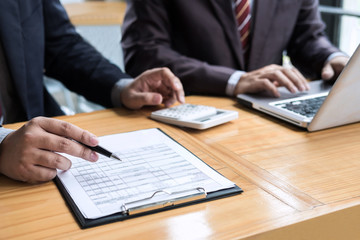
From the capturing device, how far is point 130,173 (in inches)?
27.9

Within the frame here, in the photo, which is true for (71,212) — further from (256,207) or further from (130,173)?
(256,207)

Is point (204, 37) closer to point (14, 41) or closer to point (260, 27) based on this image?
point (260, 27)

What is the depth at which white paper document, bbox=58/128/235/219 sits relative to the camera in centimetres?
62

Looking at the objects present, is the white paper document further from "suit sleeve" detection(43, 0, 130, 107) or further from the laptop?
"suit sleeve" detection(43, 0, 130, 107)

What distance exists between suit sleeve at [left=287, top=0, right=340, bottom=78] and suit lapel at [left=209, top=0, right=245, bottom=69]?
0.87 ft

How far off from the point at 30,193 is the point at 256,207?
13.7 inches

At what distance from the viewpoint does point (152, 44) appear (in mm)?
1420

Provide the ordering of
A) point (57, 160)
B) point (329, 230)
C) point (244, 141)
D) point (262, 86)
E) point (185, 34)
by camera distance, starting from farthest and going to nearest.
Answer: point (185, 34) < point (262, 86) < point (244, 141) < point (57, 160) < point (329, 230)

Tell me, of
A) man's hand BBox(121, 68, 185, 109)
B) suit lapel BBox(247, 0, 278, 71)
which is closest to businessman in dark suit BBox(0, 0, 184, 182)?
man's hand BBox(121, 68, 185, 109)

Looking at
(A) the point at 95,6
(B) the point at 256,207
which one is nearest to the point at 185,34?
(B) the point at 256,207

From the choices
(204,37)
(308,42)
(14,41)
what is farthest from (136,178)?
(308,42)

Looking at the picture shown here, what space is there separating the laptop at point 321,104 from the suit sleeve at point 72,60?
441 mm

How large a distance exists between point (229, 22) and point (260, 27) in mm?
141

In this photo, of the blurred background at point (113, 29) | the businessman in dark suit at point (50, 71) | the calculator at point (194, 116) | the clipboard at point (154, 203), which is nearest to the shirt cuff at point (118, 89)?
the businessman in dark suit at point (50, 71)
